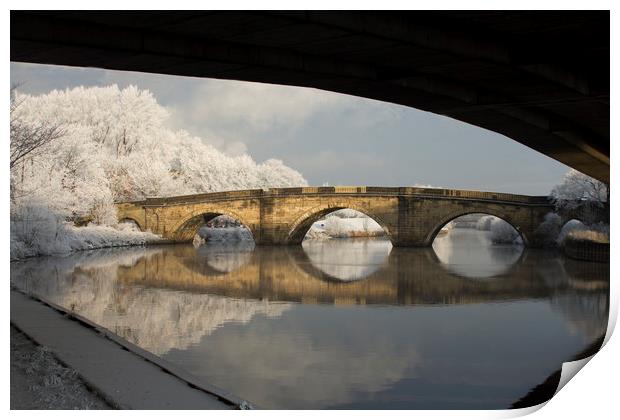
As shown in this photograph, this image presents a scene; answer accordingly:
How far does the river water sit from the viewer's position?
9695 mm

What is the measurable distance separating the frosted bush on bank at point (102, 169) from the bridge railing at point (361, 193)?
3.36 meters

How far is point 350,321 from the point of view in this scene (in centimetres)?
1582

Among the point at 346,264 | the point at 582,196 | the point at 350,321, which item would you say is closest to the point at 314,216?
the point at 346,264

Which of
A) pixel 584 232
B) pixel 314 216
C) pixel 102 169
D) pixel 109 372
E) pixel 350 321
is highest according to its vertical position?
pixel 102 169

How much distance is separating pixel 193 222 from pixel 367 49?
41432 mm

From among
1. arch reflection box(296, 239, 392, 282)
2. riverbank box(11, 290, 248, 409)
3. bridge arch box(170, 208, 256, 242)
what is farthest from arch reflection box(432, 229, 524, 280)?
riverbank box(11, 290, 248, 409)

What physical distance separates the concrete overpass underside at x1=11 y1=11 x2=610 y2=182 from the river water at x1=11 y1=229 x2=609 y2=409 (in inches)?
169

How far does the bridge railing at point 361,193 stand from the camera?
41688mm

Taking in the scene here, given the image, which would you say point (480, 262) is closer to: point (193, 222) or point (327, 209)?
point (327, 209)

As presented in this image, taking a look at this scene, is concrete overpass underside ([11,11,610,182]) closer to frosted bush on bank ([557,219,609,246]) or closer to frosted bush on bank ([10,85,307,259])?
frosted bush on bank ([10,85,307,259])

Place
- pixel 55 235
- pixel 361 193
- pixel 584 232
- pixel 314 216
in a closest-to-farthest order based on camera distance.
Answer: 1. pixel 55 235
2. pixel 584 232
3. pixel 361 193
4. pixel 314 216

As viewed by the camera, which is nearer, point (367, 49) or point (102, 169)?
point (367, 49)

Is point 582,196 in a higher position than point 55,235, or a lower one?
higher
